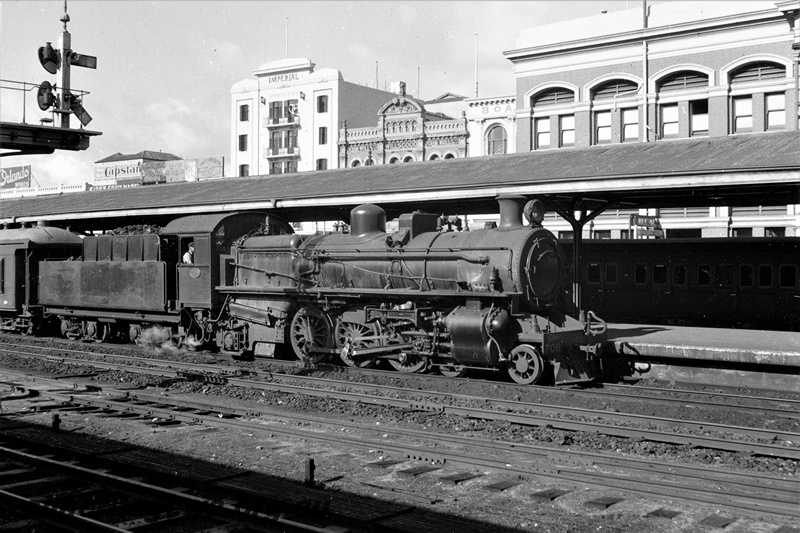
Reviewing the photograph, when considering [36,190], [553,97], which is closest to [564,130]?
[553,97]

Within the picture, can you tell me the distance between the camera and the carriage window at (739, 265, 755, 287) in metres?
23.7

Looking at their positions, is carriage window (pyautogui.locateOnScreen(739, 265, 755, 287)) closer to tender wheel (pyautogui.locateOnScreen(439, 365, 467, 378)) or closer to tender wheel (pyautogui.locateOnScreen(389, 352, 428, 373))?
tender wheel (pyautogui.locateOnScreen(439, 365, 467, 378))

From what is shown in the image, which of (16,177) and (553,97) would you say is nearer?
(553,97)

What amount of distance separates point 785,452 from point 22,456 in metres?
9.39

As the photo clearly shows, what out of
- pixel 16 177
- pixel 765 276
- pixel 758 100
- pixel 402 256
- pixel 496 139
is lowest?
pixel 765 276

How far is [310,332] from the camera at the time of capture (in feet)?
55.5

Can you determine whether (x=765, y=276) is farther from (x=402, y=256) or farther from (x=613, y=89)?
(x=613, y=89)

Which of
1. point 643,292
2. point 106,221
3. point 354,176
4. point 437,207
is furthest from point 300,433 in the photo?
point 106,221

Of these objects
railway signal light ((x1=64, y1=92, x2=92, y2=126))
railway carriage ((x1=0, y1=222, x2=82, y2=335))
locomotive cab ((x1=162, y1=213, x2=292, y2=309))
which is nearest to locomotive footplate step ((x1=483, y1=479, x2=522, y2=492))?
railway signal light ((x1=64, y1=92, x2=92, y2=126))

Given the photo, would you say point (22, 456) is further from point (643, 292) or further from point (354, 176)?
point (643, 292)

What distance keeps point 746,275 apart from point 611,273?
4.41 metres

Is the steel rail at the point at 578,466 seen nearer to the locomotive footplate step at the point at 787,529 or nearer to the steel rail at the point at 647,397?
the locomotive footplate step at the point at 787,529

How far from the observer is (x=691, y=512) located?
711 centimetres

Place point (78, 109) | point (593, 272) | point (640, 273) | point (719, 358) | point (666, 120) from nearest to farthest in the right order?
point (78, 109)
point (719, 358)
point (640, 273)
point (593, 272)
point (666, 120)
